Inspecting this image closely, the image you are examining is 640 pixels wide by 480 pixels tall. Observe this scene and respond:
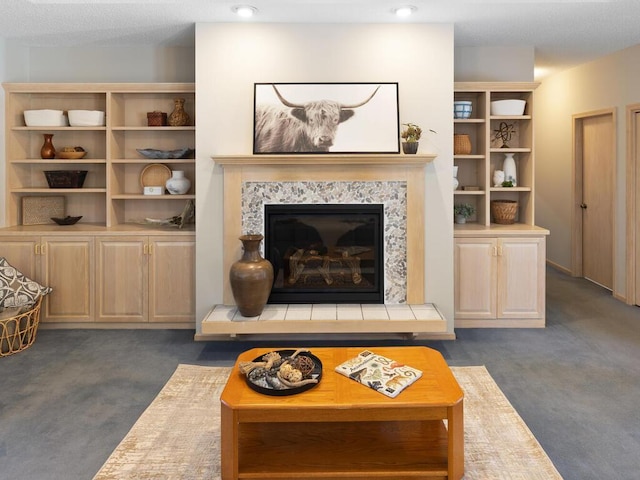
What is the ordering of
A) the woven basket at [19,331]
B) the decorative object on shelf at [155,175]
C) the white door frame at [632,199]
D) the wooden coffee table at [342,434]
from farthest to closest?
the white door frame at [632,199] < the decorative object on shelf at [155,175] < the woven basket at [19,331] < the wooden coffee table at [342,434]

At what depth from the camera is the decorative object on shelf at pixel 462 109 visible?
4605 mm

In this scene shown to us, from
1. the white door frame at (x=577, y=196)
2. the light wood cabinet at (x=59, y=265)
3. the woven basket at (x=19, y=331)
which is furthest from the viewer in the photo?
the white door frame at (x=577, y=196)

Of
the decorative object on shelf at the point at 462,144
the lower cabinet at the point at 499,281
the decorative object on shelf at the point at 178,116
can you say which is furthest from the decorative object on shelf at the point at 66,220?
the decorative object on shelf at the point at 462,144

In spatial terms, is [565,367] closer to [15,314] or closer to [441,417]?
[441,417]

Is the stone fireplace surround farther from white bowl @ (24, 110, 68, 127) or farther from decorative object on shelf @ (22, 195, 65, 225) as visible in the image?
decorative object on shelf @ (22, 195, 65, 225)

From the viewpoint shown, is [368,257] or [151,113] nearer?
[368,257]

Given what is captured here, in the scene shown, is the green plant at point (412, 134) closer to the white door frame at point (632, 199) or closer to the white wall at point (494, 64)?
the white wall at point (494, 64)

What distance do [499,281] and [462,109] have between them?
5.01 feet

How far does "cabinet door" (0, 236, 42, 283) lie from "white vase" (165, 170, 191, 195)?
3.73 feet

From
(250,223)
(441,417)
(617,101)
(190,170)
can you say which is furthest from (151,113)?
(617,101)

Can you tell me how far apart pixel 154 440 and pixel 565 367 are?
2.65 meters

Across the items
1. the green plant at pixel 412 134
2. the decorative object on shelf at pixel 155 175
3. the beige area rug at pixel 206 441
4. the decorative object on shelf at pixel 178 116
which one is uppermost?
the decorative object on shelf at pixel 178 116

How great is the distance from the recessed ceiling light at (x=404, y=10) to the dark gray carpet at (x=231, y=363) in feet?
8.09

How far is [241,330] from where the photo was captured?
147 inches
